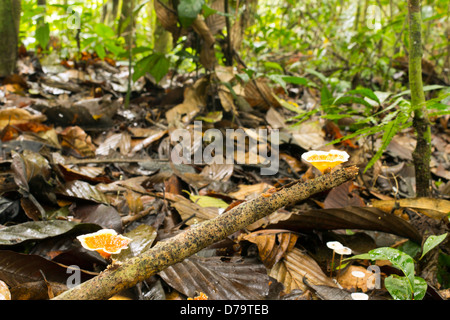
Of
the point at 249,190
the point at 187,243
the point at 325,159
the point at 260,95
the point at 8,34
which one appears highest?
the point at 8,34

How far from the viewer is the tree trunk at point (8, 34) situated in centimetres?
305

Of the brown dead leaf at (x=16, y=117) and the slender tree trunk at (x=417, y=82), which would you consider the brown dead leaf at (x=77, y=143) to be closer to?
the brown dead leaf at (x=16, y=117)

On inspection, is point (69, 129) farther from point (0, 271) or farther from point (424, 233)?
point (424, 233)

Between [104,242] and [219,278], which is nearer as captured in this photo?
[104,242]

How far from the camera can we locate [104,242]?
1.03 meters

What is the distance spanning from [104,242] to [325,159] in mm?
669

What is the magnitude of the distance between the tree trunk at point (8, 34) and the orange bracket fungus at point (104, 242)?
2.87 meters

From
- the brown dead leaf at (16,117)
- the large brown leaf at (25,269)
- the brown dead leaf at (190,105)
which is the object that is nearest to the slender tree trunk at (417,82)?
the large brown leaf at (25,269)

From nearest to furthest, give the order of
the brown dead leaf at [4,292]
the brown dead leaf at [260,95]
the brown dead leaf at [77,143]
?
the brown dead leaf at [4,292]
the brown dead leaf at [77,143]
the brown dead leaf at [260,95]

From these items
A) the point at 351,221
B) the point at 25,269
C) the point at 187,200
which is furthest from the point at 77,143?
the point at 351,221

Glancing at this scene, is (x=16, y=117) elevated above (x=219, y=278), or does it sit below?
above

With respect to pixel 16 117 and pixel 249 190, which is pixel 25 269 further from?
pixel 16 117

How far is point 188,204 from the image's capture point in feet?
5.18
